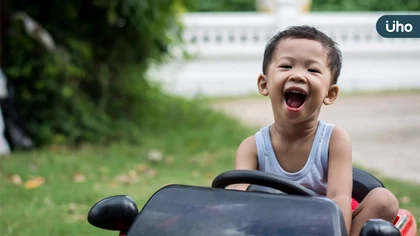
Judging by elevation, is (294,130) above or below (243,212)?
above

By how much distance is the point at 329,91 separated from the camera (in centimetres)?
301

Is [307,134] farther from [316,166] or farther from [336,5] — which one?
[336,5]

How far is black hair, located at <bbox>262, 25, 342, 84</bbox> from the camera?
9.58 ft

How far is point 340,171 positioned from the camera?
291 cm

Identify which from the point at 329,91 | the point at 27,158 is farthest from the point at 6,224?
the point at 329,91

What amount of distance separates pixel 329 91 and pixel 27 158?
4.64m

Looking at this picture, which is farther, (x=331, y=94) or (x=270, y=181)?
(x=331, y=94)

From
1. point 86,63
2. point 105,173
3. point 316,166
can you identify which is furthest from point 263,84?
point 86,63

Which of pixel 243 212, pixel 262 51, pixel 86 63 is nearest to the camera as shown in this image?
pixel 243 212

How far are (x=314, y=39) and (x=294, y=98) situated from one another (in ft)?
0.79

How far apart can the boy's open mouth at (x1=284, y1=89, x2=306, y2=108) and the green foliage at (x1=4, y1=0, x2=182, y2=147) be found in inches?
201

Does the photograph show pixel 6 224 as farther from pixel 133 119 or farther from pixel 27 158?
pixel 133 119

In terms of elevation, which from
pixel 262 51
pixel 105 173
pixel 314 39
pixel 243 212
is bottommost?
pixel 105 173

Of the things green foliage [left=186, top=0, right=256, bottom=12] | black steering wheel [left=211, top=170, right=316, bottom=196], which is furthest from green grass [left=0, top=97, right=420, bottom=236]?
green foliage [left=186, top=0, right=256, bottom=12]
